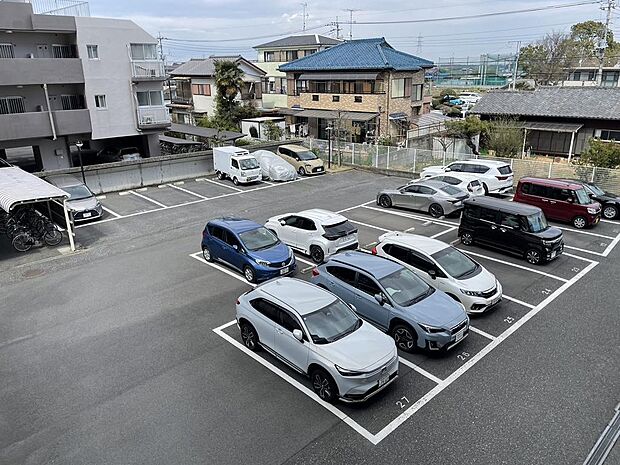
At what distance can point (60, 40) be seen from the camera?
27875 millimetres

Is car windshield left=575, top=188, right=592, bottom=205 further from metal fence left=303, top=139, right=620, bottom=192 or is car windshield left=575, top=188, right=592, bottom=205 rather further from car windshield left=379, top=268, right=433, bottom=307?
car windshield left=379, top=268, right=433, bottom=307

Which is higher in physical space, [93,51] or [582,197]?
[93,51]

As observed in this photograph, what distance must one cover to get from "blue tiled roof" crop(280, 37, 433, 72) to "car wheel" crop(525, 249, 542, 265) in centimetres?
2412

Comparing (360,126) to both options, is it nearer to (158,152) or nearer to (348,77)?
(348,77)

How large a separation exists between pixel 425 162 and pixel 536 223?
44.7 ft

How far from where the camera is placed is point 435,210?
20.0 m

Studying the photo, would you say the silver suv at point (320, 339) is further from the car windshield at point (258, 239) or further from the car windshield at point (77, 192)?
the car windshield at point (77, 192)

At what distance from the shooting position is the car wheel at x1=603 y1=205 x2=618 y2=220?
1923 centimetres

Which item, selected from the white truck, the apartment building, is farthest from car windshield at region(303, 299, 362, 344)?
the apartment building

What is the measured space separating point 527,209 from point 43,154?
88.1ft

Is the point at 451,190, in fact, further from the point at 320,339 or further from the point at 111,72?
the point at 111,72

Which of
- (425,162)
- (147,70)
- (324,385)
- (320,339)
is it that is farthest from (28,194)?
(425,162)

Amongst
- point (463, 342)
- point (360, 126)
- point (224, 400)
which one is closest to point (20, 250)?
point (224, 400)

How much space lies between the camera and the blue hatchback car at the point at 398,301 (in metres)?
9.77
